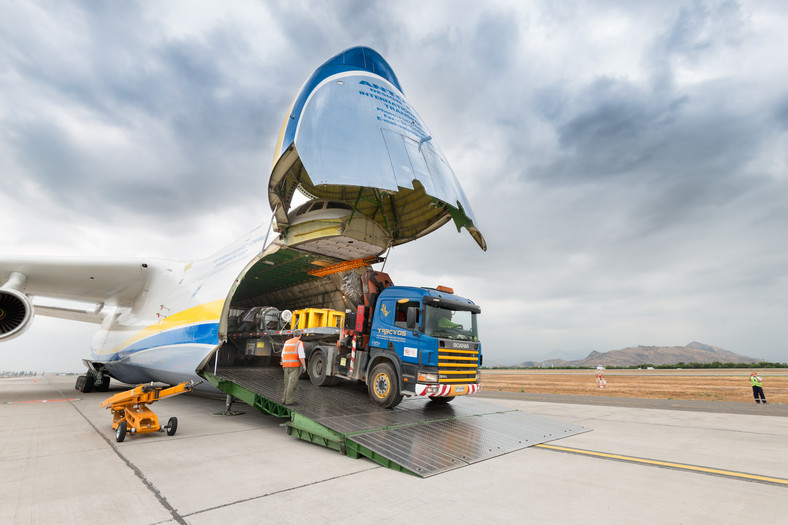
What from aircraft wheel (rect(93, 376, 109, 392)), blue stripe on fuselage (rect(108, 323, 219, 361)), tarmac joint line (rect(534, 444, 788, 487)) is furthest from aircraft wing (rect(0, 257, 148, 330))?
tarmac joint line (rect(534, 444, 788, 487))

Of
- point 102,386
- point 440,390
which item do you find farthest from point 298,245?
point 102,386

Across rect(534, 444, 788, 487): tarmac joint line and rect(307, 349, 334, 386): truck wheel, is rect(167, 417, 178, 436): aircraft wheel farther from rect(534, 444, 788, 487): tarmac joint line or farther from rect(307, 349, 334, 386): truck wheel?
rect(534, 444, 788, 487): tarmac joint line

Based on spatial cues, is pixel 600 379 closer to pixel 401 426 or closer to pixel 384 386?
pixel 384 386

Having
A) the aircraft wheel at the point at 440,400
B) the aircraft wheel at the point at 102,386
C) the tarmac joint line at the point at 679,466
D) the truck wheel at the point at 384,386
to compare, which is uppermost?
the truck wheel at the point at 384,386

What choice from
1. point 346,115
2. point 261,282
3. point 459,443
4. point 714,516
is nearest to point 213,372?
point 261,282

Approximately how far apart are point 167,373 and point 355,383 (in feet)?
17.1

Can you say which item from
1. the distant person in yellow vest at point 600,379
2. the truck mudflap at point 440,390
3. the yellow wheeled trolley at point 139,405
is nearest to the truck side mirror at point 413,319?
the truck mudflap at point 440,390

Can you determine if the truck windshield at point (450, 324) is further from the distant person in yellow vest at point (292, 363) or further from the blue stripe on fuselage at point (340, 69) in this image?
the blue stripe on fuselage at point (340, 69)

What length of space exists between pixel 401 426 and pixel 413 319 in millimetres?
2100

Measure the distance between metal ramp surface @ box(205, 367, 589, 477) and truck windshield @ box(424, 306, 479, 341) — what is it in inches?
62.8

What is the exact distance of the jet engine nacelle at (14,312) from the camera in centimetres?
968

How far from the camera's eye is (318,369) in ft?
31.7

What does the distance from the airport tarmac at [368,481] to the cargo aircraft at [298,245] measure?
3374mm

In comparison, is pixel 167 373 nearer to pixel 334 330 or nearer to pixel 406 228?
pixel 334 330
